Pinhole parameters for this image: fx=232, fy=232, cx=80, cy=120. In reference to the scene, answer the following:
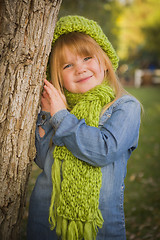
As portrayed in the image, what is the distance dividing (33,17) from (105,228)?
1509 mm

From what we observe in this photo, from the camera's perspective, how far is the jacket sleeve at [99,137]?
154 centimetres

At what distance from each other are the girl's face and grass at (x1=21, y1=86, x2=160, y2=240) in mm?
2054

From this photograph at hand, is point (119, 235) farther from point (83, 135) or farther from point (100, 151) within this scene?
point (83, 135)

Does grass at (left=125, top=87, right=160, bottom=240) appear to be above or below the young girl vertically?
below

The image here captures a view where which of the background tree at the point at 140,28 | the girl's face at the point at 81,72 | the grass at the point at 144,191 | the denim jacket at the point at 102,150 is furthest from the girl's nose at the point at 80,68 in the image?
the background tree at the point at 140,28

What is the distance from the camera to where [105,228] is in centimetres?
167

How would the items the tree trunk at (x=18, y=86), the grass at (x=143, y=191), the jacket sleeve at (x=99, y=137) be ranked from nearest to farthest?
the tree trunk at (x=18, y=86)
the jacket sleeve at (x=99, y=137)
the grass at (x=143, y=191)

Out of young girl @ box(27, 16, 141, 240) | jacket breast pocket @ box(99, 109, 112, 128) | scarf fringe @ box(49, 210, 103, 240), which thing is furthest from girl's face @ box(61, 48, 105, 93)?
scarf fringe @ box(49, 210, 103, 240)

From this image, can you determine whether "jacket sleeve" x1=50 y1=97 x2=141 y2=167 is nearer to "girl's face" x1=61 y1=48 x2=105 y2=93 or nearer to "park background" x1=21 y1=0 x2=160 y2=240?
"girl's face" x1=61 y1=48 x2=105 y2=93

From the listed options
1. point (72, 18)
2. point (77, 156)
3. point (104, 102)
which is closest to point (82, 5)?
point (72, 18)

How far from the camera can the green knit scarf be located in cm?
158

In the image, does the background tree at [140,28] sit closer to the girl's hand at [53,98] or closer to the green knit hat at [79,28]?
the green knit hat at [79,28]

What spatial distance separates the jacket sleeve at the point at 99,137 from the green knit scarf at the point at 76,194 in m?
0.08

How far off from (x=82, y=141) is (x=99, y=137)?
0.38ft
